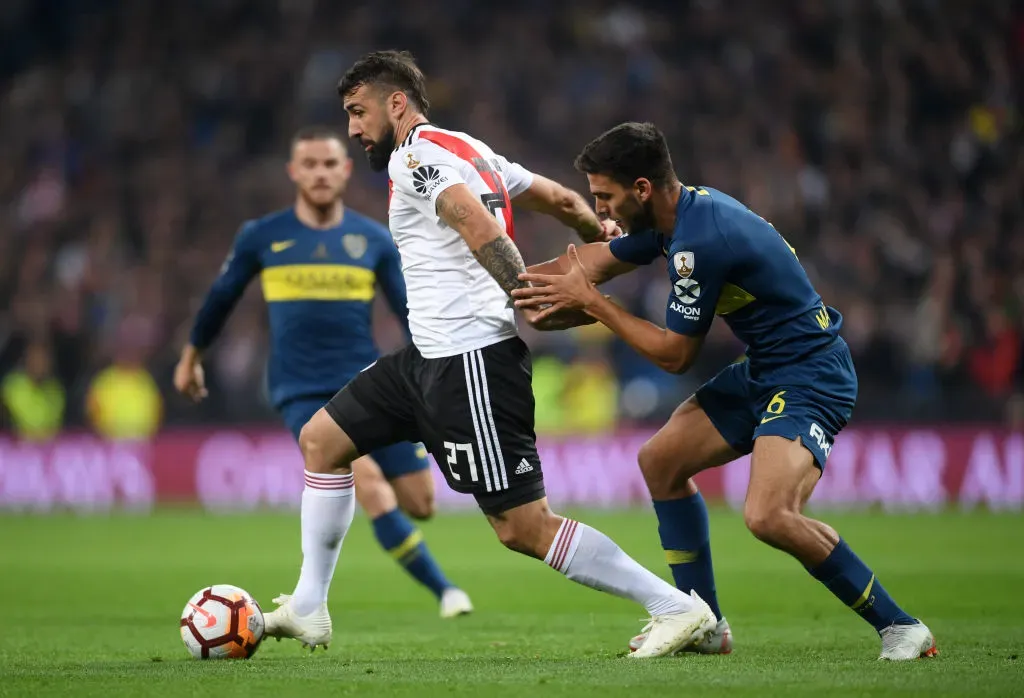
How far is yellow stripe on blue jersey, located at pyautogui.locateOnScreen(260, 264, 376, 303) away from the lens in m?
8.21

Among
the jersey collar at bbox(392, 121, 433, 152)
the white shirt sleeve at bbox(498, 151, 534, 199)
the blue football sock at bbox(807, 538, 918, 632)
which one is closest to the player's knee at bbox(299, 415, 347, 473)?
the jersey collar at bbox(392, 121, 433, 152)

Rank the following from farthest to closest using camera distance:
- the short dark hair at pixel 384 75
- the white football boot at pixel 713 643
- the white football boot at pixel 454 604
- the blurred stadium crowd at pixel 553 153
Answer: the blurred stadium crowd at pixel 553 153, the white football boot at pixel 454 604, the white football boot at pixel 713 643, the short dark hair at pixel 384 75

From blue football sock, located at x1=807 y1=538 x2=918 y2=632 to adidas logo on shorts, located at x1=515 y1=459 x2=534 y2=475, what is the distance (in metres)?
1.17

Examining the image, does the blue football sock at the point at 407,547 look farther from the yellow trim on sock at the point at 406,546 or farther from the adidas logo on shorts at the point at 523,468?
the adidas logo on shorts at the point at 523,468

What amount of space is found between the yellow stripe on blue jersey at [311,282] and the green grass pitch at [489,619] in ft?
6.15

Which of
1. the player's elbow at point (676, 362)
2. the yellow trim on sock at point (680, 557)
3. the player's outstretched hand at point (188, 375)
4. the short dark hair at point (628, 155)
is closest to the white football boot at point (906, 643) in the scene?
the yellow trim on sock at point (680, 557)

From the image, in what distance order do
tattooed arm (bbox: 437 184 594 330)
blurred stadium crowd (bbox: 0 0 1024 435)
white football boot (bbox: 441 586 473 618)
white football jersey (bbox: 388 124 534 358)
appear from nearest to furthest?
1. tattooed arm (bbox: 437 184 594 330)
2. white football jersey (bbox: 388 124 534 358)
3. white football boot (bbox: 441 586 473 618)
4. blurred stadium crowd (bbox: 0 0 1024 435)

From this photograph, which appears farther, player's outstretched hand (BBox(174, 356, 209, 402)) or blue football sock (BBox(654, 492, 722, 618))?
player's outstretched hand (BBox(174, 356, 209, 402))

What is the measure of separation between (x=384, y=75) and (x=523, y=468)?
1714 millimetres

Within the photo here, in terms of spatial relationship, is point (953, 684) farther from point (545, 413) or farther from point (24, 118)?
point (24, 118)

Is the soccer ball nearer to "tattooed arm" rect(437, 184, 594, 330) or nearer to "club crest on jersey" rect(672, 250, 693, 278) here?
"tattooed arm" rect(437, 184, 594, 330)

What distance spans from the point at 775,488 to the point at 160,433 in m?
13.6

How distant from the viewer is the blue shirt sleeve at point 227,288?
8.19m

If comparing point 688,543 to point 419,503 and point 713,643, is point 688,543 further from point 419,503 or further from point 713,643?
point 419,503
